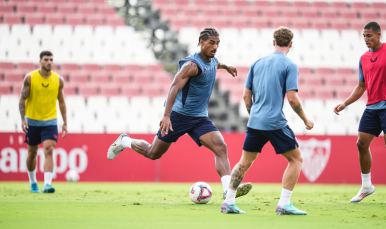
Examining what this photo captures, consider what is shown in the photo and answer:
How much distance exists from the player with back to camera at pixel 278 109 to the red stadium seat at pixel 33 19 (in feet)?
43.1

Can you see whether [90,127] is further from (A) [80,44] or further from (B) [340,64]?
(B) [340,64]

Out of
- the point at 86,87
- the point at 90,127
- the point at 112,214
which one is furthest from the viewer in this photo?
the point at 86,87

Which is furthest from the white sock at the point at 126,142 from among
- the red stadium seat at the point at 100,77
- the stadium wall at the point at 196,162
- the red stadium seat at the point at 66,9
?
the red stadium seat at the point at 66,9

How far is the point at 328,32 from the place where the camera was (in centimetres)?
1681

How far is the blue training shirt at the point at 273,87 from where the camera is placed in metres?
4.34

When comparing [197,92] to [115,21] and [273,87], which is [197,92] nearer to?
[273,87]

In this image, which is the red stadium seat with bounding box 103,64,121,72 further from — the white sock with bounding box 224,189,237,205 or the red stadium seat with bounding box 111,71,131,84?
the white sock with bounding box 224,189,237,205

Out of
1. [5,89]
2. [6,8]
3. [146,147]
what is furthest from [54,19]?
[146,147]

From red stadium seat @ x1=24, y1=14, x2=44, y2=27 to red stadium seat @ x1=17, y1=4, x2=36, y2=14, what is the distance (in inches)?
11.5

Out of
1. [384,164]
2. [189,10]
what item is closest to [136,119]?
[189,10]

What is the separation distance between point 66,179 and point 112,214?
6.43 metres

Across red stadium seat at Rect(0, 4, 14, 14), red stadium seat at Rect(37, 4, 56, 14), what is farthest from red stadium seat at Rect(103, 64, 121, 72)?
red stadium seat at Rect(0, 4, 14, 14)

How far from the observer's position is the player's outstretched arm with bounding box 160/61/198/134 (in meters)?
5.05

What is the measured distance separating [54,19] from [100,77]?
10.8ft
